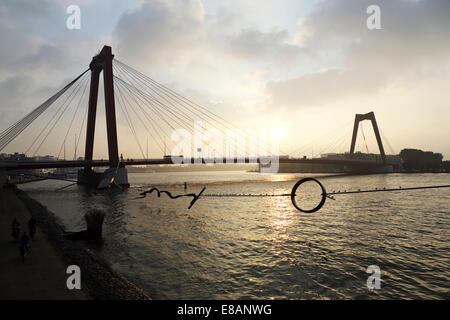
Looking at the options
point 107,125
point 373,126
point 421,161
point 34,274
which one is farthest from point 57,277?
point 421,161

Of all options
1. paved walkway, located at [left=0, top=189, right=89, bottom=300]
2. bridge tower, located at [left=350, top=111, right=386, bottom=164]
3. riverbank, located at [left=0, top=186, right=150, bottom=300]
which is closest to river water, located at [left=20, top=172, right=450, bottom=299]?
riverbank, located at [left=0, top=186, right=150, bottom=300]

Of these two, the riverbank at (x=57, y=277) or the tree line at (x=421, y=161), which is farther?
the tree line at (x=421, y=161)

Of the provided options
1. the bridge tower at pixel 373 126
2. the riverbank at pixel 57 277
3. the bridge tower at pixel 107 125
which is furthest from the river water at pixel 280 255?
the bridge tower at pixel 373 126

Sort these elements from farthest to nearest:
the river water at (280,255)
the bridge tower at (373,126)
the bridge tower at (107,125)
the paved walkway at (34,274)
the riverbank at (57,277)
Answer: the bridge tower at (373,126) → the bridge tower at (107,125) → the river water at (280,255) → the riverbank at (57,277) → the paved walkway at (34,274)

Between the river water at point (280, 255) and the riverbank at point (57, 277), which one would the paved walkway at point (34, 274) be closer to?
the riverbank at point (57, 277)

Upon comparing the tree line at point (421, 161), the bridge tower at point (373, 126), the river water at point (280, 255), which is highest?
the bridge tower at point (373, 126)

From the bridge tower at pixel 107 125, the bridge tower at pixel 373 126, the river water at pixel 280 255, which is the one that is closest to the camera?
the river water at pixel 280 255

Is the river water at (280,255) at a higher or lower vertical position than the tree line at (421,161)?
lower

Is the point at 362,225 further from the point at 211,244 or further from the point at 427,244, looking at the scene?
→ the point at 211,244

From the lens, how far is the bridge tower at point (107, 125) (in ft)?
186

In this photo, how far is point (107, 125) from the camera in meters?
56.8

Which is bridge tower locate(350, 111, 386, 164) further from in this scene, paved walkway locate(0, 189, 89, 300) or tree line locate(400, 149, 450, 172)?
paved walkway locate(0, 189, 89, 300)

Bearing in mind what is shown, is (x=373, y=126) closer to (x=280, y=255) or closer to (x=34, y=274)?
(x=280, y=255)
